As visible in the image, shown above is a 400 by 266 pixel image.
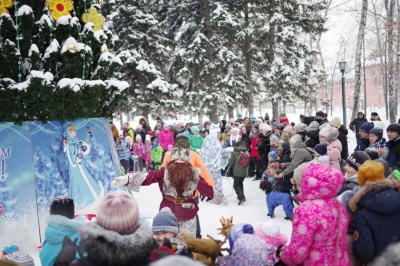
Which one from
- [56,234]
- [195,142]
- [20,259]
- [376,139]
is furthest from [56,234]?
[195,142]

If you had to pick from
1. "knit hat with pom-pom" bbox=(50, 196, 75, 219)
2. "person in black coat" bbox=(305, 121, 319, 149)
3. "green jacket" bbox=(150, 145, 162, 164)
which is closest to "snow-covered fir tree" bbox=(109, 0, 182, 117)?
"green jacket" bbox=(150, 145, 162, 164)

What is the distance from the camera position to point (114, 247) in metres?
2.22

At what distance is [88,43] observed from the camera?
711cm

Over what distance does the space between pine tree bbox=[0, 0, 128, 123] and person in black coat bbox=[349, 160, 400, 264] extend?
16.3 ft

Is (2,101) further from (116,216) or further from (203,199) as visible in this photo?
(203,199)

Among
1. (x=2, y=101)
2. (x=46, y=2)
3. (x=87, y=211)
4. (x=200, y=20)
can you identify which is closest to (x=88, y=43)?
(x=46, y=2)

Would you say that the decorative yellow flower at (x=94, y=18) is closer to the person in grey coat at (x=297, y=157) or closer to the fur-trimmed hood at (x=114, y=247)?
the person in grey coat at (x=297, y=157)

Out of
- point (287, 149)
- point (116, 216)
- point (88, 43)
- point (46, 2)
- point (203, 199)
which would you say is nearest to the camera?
point (116, 216)

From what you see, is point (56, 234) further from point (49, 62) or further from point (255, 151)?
point (255, 151)

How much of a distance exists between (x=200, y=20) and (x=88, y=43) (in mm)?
16678

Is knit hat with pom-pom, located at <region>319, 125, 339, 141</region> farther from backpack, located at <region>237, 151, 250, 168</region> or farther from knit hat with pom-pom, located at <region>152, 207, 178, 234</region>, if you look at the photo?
knit hat with pom-pom, located at <region>152, 207, 178, 234</region>

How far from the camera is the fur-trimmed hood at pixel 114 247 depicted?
2213 millimetres

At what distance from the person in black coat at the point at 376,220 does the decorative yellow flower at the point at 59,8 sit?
19.0 feet

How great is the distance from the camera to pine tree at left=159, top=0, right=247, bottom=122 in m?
21.4
